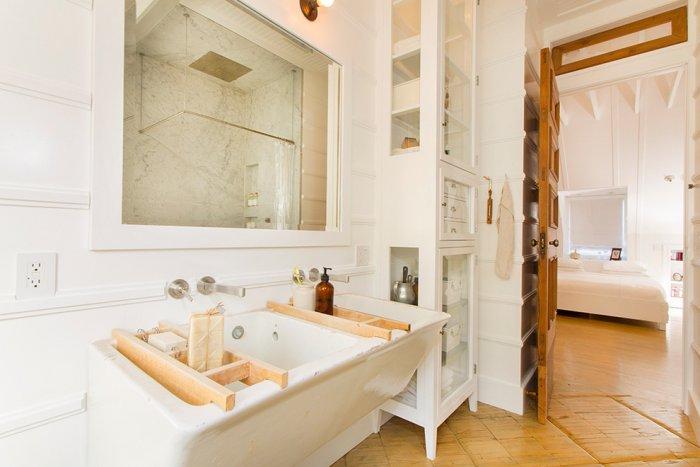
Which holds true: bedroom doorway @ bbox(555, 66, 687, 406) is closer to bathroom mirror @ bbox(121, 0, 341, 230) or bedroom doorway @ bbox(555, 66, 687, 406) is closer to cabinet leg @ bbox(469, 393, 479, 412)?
cabinet leg @ bbox(469, 393, 479, 412)

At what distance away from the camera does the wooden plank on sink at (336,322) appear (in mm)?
1010

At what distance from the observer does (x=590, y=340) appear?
12.3 ft

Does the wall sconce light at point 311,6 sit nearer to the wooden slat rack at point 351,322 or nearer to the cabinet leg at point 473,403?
the wooden slat rack at point 351,322

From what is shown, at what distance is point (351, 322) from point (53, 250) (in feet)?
2.82

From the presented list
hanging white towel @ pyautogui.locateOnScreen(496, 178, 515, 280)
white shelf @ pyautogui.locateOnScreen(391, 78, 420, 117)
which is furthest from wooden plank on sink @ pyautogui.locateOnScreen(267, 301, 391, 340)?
hanging white towel @ pyautogui.locateOnScreen(496, 178, 515, 280)

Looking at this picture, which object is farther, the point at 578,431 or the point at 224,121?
the point at 578,431

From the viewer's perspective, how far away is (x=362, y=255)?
1.91m

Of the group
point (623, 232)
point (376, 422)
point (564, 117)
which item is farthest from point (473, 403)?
point (623, 232)

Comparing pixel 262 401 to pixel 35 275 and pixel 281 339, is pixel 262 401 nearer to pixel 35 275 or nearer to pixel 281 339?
pixel 281 339

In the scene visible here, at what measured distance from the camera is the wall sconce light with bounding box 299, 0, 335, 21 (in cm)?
156

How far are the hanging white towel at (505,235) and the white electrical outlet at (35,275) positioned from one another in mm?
2287

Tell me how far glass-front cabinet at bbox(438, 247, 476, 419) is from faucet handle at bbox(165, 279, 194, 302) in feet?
4.37

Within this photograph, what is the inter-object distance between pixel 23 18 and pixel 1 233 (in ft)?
1.83

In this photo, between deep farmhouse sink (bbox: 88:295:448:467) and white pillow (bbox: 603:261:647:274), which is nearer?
deep farmhouse sink (bbox: 88:295:448:467)
